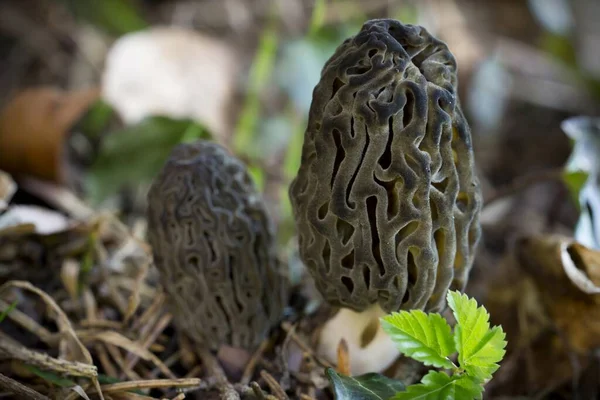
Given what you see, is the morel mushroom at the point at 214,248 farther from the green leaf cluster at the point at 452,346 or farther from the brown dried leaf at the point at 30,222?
the green leaf cluster at the point at 452,346

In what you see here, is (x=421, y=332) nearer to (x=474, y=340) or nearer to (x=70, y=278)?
(x=474, y=340)

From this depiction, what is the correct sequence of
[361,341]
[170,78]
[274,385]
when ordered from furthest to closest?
[170,78]
[361,341]
[274,385]

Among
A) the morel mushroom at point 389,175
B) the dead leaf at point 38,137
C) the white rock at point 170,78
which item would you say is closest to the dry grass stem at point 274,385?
the morel mushroom at point 389,175

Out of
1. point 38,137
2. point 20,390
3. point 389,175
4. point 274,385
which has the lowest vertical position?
point 274,385

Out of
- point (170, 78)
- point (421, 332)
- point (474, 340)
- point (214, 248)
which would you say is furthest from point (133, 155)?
point (474, 340)

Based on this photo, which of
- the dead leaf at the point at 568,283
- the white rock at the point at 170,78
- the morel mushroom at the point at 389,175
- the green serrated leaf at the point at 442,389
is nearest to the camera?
the green serrated leaf at the point at 442,389

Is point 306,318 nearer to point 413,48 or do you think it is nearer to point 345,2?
point 413,48

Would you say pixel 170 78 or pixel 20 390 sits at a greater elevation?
pixel 170 78
